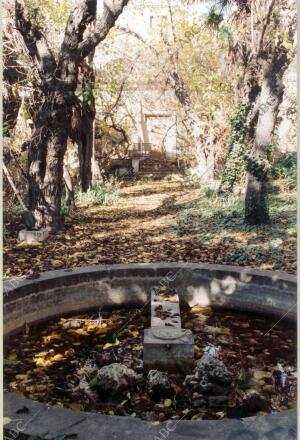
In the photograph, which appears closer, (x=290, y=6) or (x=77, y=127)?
(x=290, y=6)

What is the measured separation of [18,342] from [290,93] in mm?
12453

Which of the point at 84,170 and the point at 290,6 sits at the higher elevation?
the point at 290,6

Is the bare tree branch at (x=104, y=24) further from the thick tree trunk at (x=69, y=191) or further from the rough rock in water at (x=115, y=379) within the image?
the rough rock in water at (x=115, y=379)

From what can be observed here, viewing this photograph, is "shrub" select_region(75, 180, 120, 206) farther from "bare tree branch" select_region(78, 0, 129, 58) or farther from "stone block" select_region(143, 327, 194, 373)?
"stone block" select_region(143, 327, 194, 373)

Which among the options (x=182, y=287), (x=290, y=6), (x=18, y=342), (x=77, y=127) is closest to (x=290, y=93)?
(x=290, y=6)

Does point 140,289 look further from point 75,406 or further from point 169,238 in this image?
point 169,238

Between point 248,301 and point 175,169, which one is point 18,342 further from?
point 175,169

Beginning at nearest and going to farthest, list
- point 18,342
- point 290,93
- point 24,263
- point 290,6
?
point 18,342 → point 24,263 → point 290,6 → point 290,93

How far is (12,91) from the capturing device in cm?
941

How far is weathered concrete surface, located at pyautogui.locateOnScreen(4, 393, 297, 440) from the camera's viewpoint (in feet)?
6.91

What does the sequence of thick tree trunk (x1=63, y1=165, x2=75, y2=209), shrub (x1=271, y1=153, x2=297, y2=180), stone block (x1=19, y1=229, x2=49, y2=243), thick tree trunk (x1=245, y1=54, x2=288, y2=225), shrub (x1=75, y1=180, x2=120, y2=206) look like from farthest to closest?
shrub (x1=271, y1=153, x2=297, y2=180)
shrub (x1=75, y1=180, x2=120, y2=206)
thick tree trunk (x1=63, y1=165, x2=75, y2=209)
thick tree trunk (x1=245, y1=54, x2=288, y2=225)
stone block (x1=19, y1=229, x2=49, y2=243)

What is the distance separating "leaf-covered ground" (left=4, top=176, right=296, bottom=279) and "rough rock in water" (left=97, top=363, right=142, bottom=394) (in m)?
2.66

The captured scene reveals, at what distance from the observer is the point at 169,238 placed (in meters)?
8.39

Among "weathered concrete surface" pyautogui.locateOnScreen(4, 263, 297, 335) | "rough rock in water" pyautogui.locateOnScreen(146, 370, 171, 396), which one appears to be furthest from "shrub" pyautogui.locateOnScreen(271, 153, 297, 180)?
"rough rock in water" pyautogui.locateOnScreen(146, 370, 171, 396)
